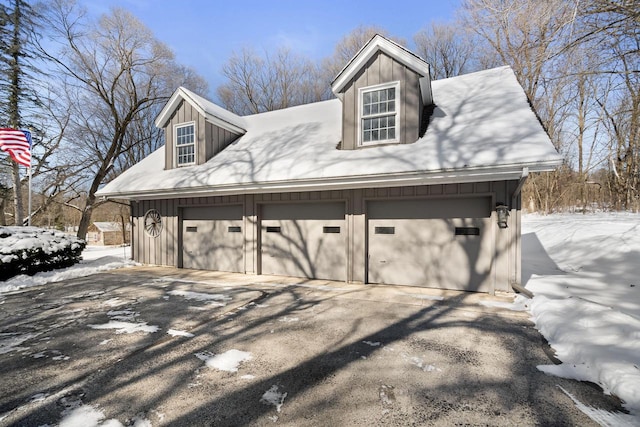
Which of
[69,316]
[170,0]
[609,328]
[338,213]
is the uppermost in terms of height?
[170,0]

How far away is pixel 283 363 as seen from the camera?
317 centimetres

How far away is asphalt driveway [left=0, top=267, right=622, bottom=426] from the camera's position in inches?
93.4

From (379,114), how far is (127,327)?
6386mm

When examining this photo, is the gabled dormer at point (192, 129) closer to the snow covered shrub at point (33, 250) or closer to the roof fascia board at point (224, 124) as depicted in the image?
the roof fascia board at point (224, 124)

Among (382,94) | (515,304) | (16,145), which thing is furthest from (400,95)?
(16,145)

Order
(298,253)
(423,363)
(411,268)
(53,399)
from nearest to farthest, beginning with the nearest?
(53,399) < (423,363) < (411,268) < (298,253)

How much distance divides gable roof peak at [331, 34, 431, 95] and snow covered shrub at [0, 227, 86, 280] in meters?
8.88

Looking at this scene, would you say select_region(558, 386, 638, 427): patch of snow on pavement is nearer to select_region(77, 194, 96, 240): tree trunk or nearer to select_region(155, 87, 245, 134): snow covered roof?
select_region(155, 87, 245, 134): snow covered roof

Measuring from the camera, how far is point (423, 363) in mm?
3146

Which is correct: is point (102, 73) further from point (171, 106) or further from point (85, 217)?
point (171, 106)

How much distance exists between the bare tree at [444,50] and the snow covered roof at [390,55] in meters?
16.3

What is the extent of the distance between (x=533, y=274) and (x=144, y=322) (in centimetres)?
800

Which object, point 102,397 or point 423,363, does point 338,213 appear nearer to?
point 423,363

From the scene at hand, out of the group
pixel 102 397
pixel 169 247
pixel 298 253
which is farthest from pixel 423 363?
pixel 169 247
